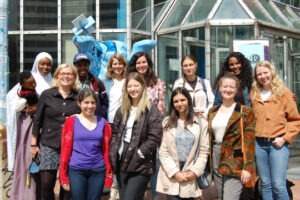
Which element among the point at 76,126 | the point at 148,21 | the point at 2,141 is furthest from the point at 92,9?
the point at 76,126

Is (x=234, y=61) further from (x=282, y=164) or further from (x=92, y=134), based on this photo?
(x=92, y=134)

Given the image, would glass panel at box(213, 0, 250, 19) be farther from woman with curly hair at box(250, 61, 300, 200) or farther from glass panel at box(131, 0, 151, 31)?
woman with curly hair at box(250, 61, 300, 200)

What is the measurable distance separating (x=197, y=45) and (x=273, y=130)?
576 cm

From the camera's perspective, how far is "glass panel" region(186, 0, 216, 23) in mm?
10070

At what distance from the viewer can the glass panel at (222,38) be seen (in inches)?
379

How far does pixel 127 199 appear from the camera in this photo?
13.4 ft

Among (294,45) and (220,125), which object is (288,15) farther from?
(220,125)

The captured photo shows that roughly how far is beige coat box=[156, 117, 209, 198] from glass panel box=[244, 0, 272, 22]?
6.10 meters

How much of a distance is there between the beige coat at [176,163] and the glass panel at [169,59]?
6423 mm

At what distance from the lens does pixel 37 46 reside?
41.8ft

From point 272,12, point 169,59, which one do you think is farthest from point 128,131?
point 272,12

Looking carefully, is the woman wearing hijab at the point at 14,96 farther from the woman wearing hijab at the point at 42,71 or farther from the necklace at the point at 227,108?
the necklace at the point at 227,108

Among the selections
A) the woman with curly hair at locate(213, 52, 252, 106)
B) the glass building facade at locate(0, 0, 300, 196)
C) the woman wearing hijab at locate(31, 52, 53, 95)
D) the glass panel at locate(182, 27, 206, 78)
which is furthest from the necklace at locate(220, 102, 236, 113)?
the glass panel at locate(182, 27, 206, 78)

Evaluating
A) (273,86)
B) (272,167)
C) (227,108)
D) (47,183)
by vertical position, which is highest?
(273,86)
